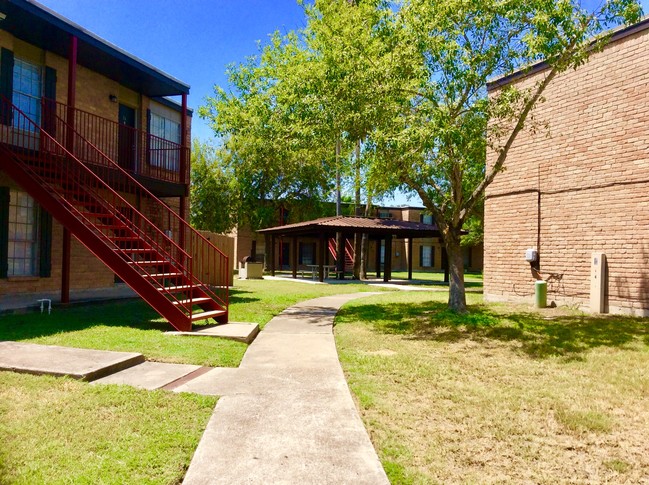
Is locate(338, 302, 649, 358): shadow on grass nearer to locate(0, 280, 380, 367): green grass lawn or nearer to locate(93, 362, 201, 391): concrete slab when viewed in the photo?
locate(0, 280, 380, 367): green grass lawn

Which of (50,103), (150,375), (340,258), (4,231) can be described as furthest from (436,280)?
(150,375)

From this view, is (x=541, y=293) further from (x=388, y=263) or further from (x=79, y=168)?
(x=388, y=263)

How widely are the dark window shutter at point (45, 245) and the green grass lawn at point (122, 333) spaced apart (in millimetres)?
1922

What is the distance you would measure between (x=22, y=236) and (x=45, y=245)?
0.49 metres

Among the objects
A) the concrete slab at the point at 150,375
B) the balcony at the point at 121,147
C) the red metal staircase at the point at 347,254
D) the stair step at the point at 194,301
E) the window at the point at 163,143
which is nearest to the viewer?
the concrete slab at the point at 150,375

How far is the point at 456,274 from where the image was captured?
33.9ft

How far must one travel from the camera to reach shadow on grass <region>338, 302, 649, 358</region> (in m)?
7.11

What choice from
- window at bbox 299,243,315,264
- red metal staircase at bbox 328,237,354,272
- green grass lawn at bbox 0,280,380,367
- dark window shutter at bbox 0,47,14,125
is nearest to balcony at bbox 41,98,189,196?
dark window shutter at bbox 0,47,14,125

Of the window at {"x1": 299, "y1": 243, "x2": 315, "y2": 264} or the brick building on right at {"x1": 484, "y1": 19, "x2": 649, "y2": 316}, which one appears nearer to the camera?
the brick building on right at {"x1": 484, "y1": 19, "x2": 649, "y2": 316}

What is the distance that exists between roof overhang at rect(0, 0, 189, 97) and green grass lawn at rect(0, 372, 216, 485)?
7.63 m

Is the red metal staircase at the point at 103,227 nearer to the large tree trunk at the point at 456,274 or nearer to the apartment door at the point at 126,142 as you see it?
the apartment door at the point at 126,142

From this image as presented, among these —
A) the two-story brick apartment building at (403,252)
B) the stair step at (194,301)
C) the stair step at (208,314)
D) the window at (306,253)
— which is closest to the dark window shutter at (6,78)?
the stair step at (194,301)

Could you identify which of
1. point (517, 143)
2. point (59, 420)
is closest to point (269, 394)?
point (59, 420)

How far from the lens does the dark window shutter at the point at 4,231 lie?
1005 centimetres
